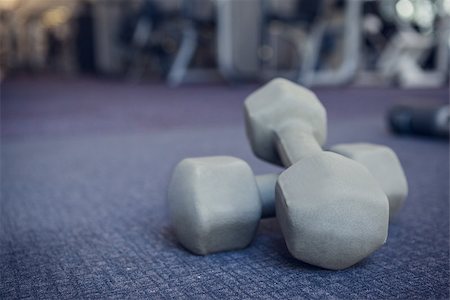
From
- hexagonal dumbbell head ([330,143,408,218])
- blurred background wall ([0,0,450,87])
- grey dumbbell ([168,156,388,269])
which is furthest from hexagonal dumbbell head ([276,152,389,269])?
blurred background wall ([0,0,450,87])

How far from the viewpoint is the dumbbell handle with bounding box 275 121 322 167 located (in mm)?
538

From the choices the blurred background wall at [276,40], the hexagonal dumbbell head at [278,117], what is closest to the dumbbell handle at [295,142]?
the hexagonal dumbbell head at [278,117]

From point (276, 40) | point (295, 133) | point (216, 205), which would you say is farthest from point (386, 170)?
point (276, 40)

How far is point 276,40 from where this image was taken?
4.68 meters

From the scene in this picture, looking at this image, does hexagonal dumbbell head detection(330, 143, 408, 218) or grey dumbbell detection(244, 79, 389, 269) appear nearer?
grey dumbbell detection(244, 79, 389, 269)

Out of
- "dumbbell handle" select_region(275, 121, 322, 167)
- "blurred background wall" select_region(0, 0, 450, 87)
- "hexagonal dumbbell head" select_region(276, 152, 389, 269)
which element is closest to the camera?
"hexagonal dumbbell head" select_region(276, 152, 389, 269)

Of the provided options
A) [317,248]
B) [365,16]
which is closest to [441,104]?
[317,248]

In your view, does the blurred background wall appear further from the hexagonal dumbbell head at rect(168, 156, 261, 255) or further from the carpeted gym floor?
the hexagonal dumbbell head at rect(168, 156, 261, 255)

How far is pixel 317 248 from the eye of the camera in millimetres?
438

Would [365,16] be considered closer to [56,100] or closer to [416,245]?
[56,100]

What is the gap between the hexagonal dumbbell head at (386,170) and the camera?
57cm

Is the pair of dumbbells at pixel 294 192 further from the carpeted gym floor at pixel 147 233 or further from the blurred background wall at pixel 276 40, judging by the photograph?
the blurred background wall at pixel 276 40

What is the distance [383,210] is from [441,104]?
857mm

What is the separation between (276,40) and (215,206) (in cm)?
436
